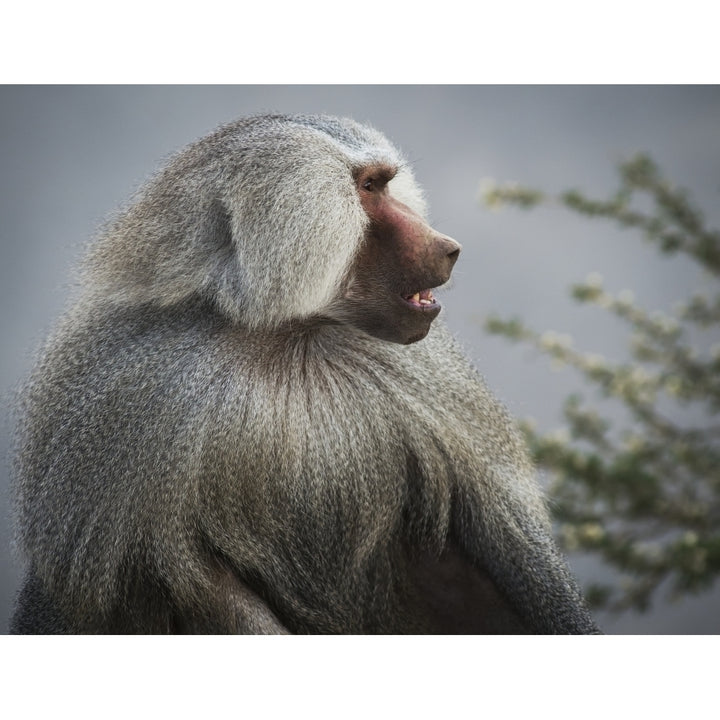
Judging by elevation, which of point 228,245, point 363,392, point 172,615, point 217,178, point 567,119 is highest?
point 567,119

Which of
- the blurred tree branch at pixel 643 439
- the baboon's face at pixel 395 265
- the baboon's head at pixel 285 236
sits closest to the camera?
the baboon's head at pixel 285 236

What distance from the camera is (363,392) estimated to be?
2.66 meters

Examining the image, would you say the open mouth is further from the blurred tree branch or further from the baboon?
the blurred tree branch

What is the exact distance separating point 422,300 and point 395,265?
0.40 feet

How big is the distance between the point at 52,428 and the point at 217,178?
0.80m

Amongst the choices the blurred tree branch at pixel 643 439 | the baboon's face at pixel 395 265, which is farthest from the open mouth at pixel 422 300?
the blurred tree branch at pixel 643 439

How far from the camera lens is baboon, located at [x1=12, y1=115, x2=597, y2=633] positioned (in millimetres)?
2441

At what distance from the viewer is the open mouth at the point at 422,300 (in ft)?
8.42

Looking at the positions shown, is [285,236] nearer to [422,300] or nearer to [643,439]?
[422,300]

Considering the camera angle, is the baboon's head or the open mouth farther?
the open mouth

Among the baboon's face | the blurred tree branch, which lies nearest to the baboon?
the baboon's face

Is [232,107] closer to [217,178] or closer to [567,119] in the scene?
[217,178]

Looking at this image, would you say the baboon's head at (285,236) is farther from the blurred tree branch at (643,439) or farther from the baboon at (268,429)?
the blurred tree branch at (643,439)

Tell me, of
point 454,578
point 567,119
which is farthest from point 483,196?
point 454,578
